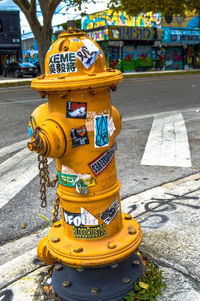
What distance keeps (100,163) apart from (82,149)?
0.14 meters

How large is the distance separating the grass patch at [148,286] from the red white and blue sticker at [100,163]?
28.6 inches

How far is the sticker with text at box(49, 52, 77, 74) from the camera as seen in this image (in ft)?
5.69

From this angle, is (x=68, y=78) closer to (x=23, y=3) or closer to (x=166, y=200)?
(x=166, y=200)

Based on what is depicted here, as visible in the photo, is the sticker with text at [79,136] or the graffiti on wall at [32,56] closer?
the sticker with text at [79,136]

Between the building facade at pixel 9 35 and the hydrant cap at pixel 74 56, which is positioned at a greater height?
the building facade at pixel 9 35

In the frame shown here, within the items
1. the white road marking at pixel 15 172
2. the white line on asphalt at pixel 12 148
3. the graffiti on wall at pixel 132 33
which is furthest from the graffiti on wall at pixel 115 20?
the white road marking at pixel 15 172

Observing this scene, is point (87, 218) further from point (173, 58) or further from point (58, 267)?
point (173, 58)

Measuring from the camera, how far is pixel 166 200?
10.7 feet

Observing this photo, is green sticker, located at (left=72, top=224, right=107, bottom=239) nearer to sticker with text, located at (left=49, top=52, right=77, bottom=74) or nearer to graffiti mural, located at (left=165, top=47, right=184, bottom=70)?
sticker with text, located at (left=49, top=52, right=77, bottom=74)

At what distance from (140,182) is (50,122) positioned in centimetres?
225

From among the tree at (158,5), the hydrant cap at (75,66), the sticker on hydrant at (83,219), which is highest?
the tree at (158,5)

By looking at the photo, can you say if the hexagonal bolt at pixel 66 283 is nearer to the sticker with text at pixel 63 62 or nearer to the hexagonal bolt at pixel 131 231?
the hexagonal bolt at pixel 131 231

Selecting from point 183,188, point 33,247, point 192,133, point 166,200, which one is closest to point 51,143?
point 33,247

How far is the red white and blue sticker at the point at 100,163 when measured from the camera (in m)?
1.84
